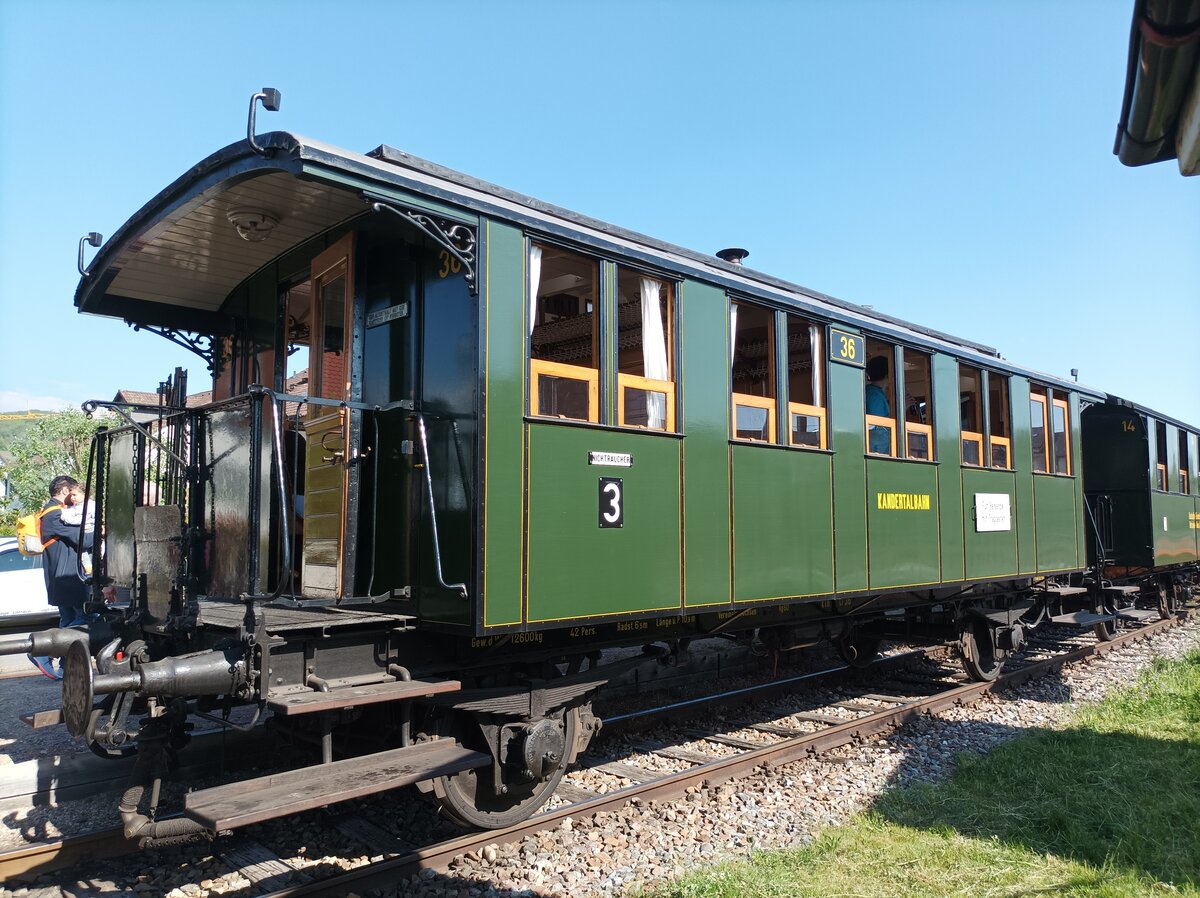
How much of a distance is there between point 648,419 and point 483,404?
1.29m

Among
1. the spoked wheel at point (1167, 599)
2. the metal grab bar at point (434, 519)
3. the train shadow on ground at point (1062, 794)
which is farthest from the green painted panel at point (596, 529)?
Answer: the spoked wheel at point (1167, 599)

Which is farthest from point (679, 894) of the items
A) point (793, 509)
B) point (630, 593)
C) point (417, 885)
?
point (793, 509)

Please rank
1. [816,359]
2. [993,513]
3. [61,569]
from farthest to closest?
[993,513], [61,569], [816,359]

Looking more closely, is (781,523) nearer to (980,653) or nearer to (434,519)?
(434,519)

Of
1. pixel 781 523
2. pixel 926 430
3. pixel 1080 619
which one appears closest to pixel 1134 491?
pixel 1080 619

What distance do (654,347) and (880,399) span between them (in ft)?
9.48

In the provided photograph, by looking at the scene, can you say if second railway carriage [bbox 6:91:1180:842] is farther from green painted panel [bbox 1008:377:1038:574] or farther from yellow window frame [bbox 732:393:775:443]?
green painted panel [bbox 1008:377:1038:574]

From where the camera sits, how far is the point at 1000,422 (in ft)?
29.5

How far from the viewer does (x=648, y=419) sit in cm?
520

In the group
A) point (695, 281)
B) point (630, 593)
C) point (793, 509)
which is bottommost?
point (630, 593)

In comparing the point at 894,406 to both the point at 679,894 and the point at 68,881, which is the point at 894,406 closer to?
the point at 679,894

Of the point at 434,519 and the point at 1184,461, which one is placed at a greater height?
the point at 1184,461

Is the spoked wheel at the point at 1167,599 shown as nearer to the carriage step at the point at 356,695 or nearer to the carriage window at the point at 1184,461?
the carriage window at the point at 1184,461

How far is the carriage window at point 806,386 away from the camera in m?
6.35
